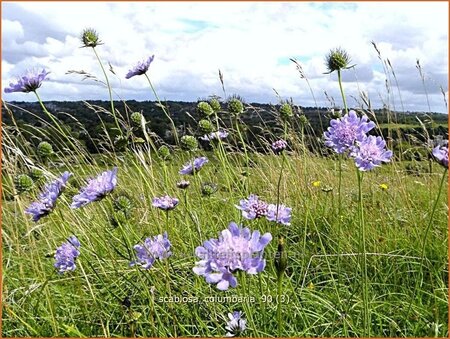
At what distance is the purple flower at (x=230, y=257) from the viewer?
0.83 metres

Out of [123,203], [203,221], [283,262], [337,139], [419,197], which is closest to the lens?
[283,262]

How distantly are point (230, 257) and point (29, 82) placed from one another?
104 centimetres

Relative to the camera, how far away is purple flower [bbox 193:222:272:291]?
2.72 feet

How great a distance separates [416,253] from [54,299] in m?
1.27

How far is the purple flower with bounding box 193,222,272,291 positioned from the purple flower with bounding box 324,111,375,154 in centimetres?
39

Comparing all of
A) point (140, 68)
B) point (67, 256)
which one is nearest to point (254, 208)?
point (67, 256)

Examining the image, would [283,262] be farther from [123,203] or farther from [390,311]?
[123,203]

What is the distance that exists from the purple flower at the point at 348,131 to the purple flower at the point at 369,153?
0.02m

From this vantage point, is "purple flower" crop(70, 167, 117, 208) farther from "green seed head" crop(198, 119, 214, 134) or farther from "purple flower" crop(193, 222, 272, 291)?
"green seed head" crop(198, 119, 214, 134)

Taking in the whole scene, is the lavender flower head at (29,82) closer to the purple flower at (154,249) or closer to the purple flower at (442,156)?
the purple flower at (154,249)

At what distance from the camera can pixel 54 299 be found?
1739 mm

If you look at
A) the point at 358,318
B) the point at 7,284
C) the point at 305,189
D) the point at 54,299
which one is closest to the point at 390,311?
the point at 358,318

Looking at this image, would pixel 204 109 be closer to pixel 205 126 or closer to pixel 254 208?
pixel 205 126

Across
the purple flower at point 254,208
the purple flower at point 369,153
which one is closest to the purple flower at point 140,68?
the purple flower at point 254,208
